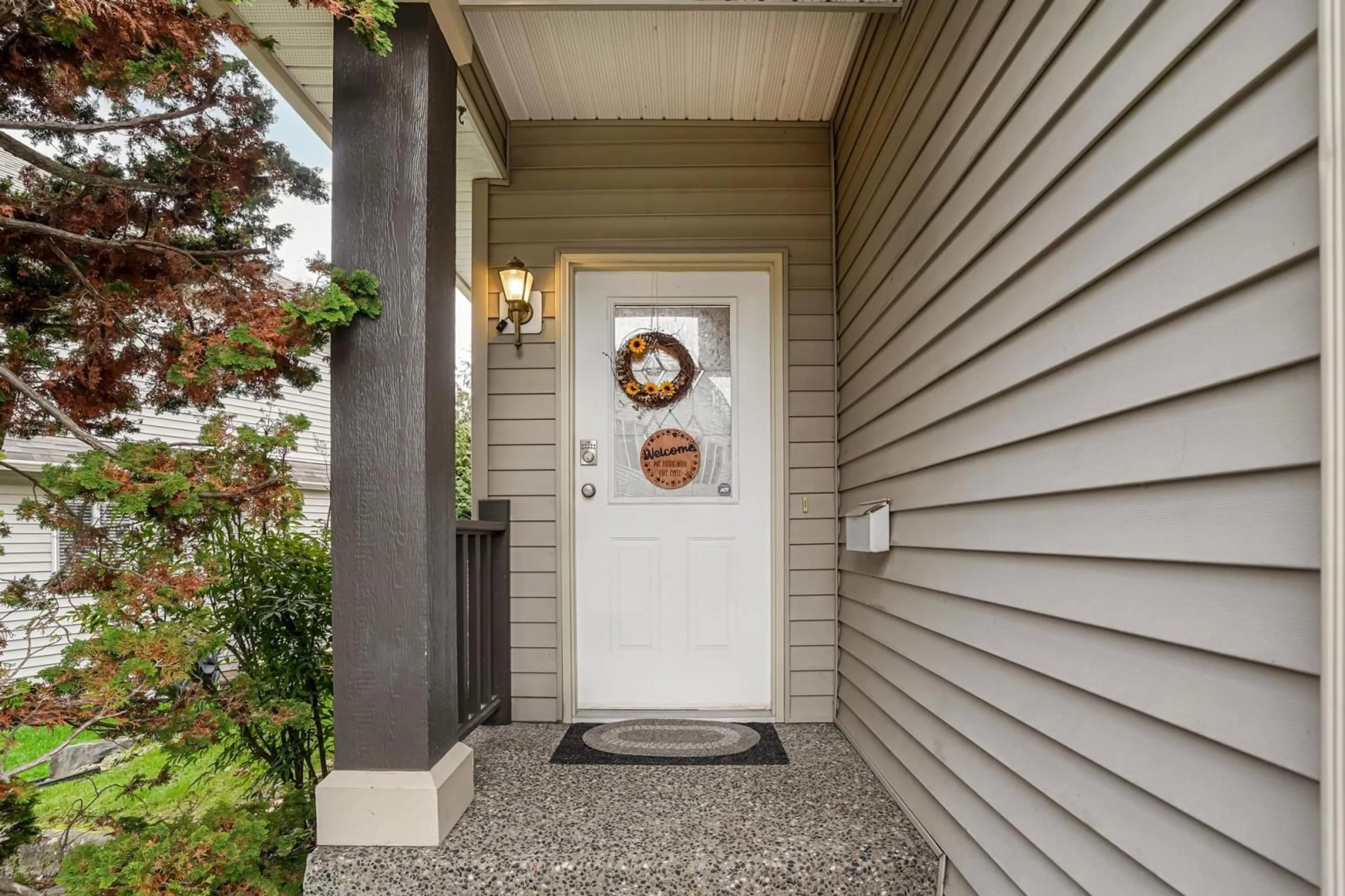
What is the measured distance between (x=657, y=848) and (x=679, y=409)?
5.48ft

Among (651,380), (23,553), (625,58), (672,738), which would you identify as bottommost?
(672,738)

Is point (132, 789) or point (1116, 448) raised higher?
point (1116, 448)

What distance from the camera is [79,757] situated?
3037mm

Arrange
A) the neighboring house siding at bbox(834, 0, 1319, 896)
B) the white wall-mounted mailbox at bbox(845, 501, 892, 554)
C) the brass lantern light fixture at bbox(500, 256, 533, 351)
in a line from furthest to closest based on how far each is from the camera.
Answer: the brass lantern light fixture at bbox(500, 256, 533, 351)
the white wall-mounted mailbox at bbox(845, 501, 892, 554)
the neighboring house siding at bbox(834, 0, 1319, 896)

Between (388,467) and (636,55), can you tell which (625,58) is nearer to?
(636,55)

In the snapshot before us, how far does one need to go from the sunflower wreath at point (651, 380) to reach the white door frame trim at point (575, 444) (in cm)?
20

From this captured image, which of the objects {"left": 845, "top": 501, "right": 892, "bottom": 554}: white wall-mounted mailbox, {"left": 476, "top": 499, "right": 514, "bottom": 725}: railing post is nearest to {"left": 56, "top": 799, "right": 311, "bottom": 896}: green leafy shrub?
{"left": 476, "top": 499, "right": 514, "bottom": 725}: railing post

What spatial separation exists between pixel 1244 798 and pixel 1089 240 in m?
0.76

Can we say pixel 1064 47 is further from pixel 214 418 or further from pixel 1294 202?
pixel 214 418

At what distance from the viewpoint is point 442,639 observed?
1.85 meters

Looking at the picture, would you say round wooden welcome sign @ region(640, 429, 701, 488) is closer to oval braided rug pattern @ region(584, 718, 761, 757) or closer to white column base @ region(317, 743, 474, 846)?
oval braided rug pattern @ region(584, 718, 761, 757)

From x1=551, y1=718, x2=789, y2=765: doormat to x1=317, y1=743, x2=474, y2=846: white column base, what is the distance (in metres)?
0.70

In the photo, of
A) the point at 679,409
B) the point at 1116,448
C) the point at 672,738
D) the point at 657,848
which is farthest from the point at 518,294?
the point at 1116,448

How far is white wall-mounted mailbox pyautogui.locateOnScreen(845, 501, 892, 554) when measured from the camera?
87.4 inches
